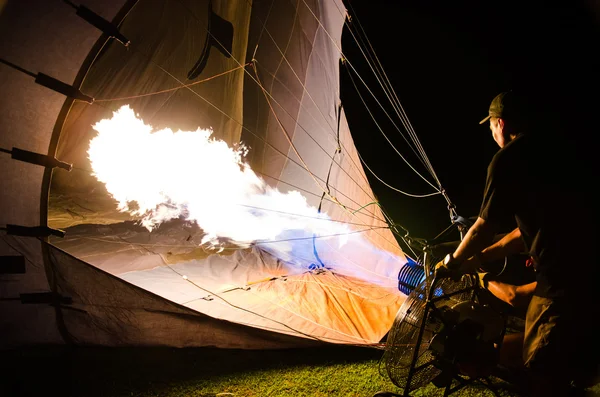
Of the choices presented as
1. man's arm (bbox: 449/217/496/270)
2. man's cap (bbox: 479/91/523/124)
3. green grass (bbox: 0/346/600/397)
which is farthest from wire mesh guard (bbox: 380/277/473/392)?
man's cap (bbox: 479/91/523/124)

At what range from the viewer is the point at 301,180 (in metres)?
5.16

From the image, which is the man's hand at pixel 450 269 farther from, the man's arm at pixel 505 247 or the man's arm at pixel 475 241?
A: the man's arm at pixel 505 247

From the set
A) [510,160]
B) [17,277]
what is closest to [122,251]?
[17,277]

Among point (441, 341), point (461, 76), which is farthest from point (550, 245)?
point (461, 76)

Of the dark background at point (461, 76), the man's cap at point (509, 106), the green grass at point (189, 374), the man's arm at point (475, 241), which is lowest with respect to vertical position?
the green grass at point (189, 374)

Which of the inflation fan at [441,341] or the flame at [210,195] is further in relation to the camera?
the flame at [210,195]

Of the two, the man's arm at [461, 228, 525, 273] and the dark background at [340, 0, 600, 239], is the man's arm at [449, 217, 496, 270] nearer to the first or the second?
the man's arm at [461, 228, 525, 273]

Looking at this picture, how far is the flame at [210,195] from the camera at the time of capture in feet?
15.4

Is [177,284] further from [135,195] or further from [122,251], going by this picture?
[135,195]

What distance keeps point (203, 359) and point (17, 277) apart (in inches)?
47.3

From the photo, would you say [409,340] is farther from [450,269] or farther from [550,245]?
[550,245]

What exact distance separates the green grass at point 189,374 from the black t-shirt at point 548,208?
3.40ft

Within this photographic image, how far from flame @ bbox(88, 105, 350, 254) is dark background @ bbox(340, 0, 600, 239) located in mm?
2189

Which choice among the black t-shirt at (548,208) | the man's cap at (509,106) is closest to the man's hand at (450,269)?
the black t-shirt at (548,208)
